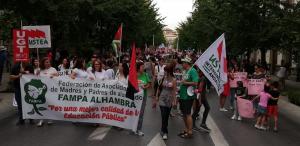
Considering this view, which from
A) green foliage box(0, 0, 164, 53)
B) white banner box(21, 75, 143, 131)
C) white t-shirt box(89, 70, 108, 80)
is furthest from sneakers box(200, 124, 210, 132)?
green foliage box(0, 0, 164, 53)

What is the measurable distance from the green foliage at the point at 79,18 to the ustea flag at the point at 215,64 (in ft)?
32.7

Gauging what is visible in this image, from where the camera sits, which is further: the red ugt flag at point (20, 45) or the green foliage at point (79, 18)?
the green foliage at point (79, 18)

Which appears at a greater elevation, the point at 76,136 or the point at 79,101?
the point at 79,101

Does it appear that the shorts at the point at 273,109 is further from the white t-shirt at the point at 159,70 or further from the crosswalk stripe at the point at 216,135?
the white t-shirt at the point at 159,70

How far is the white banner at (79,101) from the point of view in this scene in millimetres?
10602

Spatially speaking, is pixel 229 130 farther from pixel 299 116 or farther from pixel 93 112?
pixel 299 116

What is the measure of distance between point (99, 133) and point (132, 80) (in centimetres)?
157

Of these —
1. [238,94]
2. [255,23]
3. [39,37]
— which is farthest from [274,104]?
[255,23]

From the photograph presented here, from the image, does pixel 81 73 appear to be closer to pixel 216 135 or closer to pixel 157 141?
pixel 157 141

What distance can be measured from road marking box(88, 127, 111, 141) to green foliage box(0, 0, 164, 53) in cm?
903

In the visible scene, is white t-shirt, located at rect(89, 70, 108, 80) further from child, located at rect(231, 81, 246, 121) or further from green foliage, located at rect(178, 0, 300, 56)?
green foliage, located at rect(178, 0, 300, 56)

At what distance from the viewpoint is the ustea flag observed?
10641mm

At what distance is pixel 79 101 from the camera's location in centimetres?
1130

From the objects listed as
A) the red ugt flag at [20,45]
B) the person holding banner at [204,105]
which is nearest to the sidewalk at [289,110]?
the person holding banner at [204,105]
